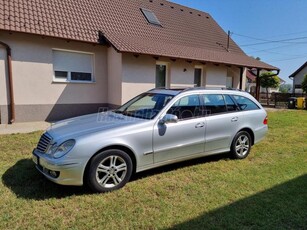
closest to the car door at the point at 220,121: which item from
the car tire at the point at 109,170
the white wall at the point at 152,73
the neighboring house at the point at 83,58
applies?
the car tire at the point at 109,170

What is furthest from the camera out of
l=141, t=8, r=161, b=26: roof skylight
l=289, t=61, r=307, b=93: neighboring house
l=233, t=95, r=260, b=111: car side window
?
l=289, t=61, r=307, b=93: neighboring house

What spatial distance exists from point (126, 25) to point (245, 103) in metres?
8.07

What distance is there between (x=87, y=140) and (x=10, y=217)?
1333 mm

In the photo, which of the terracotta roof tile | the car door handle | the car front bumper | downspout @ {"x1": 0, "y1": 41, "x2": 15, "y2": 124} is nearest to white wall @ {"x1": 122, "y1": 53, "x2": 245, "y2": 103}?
the terracotta roof tile

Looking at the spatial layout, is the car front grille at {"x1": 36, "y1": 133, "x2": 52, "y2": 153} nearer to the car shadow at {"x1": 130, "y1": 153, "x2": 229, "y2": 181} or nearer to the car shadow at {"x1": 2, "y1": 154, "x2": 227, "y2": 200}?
the car shadow at {"x1": 2, "y1": 154, "x2": 227, "y2": 200}

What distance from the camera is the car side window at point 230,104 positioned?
541 cm

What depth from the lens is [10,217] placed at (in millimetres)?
3037

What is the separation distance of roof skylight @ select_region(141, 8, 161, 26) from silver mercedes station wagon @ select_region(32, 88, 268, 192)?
29.1 feet

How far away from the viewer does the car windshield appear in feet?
14.7

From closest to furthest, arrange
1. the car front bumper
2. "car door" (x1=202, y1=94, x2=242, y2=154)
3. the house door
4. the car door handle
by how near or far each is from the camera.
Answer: the car front bumper
the car door handle
"car door" (x1=202, y1=94, x2=242, y2=154)
the house door

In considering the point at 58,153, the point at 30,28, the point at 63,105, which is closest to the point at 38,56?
the point at 30,28

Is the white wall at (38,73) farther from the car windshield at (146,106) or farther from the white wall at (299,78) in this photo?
the white wall at (299,78)

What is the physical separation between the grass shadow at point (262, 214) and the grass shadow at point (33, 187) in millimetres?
1799

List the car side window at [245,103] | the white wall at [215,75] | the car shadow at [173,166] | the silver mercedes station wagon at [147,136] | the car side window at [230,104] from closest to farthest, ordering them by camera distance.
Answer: the silver mercedes station wagon at [147,136] < the car shadow at [173,166] < the car side window at [230,104] < the car side window at [245,103] < the white wall at [215,75]
